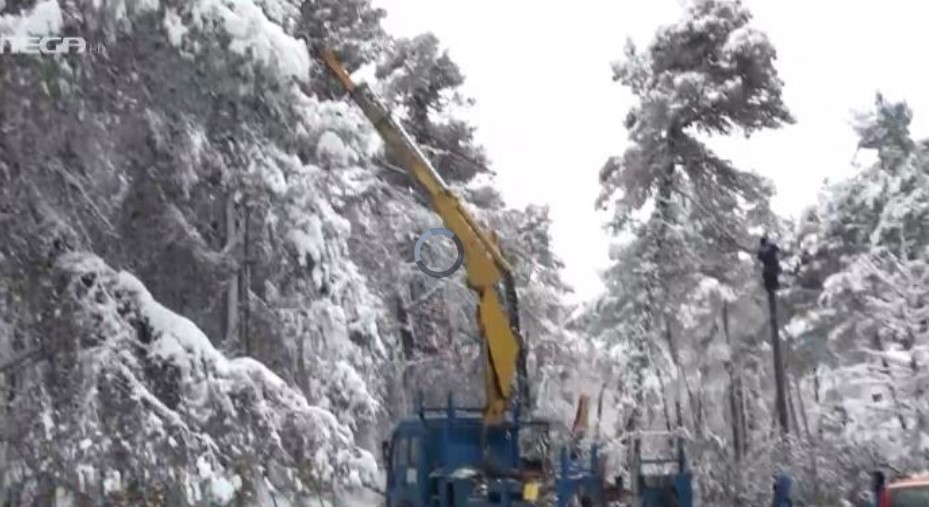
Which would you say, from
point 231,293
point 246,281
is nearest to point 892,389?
point 246,281

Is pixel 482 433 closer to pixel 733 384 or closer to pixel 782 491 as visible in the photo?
pixel 782 491

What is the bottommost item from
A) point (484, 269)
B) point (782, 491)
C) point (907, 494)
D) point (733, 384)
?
point (907, 494)

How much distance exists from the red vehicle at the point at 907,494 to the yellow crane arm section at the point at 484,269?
6.13 meters

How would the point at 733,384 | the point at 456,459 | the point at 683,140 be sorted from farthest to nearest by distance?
the point at 733,384 < the point at 683,140 < the point at 456,459

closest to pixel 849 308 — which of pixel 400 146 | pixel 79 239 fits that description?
pixel 400 146

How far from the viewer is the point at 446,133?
35.7 m

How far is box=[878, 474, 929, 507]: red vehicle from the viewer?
12.6 meters

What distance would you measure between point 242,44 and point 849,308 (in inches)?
1053

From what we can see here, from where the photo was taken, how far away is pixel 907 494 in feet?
41.8

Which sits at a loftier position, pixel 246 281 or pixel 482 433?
pixel 246 281

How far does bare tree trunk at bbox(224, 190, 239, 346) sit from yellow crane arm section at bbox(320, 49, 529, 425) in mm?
4338

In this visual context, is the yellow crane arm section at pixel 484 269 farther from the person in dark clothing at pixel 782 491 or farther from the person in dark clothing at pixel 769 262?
the person in dark clothing at pixel 769 262

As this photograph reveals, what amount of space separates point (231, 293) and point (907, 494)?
6.76 metres

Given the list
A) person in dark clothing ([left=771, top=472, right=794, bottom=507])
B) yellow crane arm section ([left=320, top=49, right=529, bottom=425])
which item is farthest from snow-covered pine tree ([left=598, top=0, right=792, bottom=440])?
person in dark clothing ([left=771, top=472, right=794, bottom=507])
